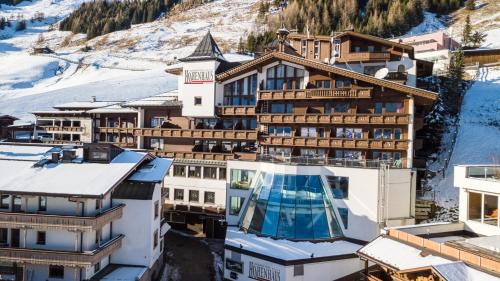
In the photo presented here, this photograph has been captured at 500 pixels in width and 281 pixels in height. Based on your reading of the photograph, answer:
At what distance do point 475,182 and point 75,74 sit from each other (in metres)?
114

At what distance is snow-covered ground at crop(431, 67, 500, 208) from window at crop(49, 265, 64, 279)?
95.6 feet

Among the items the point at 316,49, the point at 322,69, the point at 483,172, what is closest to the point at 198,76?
the point at 322,69

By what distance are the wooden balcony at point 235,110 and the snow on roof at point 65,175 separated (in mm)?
11401

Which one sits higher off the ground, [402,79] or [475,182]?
[402,79]

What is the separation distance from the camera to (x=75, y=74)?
11438cm

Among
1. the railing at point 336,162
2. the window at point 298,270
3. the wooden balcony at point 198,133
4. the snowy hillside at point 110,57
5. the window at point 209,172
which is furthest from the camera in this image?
the snowy hillside at point 110,57

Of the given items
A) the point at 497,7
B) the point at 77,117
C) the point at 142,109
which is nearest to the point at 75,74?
the point at 77,117

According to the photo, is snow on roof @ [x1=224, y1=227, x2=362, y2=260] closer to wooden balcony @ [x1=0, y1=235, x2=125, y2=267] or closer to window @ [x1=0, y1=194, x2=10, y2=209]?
wooden balcony @ [x1=0, y1=235, x2=125, y2=267]

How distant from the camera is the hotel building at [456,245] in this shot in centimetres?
1748

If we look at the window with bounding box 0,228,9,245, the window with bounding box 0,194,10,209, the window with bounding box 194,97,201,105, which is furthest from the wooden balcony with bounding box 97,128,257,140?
the window with bounding box 0,228,9,245

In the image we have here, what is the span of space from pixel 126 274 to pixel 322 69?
2296 centimetres

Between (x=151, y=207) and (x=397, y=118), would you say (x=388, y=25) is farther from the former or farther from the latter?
(x=151, y=207)

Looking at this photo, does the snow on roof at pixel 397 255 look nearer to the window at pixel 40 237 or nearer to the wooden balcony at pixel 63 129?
the window at pixel 40 237

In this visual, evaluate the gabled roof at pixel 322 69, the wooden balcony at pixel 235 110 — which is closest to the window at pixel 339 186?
the gabled roof at pixel 322 69
